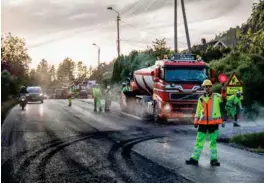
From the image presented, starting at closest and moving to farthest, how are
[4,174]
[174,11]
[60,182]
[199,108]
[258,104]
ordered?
[60,182]
[4,174]
[199,108]
[258,104]
[174,11]

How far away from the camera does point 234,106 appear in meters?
18.1

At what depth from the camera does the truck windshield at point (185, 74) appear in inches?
771

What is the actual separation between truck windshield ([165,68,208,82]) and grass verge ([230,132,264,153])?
4.42 metres

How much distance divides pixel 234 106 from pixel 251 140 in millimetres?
3159

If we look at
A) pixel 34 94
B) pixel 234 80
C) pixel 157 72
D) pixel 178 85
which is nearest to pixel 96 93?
pixel 157 72

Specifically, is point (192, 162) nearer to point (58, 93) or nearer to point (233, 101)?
point (233, 101)

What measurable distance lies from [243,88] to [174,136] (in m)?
2.79

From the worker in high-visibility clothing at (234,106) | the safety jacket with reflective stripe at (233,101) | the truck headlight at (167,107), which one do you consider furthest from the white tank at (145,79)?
the safety jacket with reflective stripe at (233,101)

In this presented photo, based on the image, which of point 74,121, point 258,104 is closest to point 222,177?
point 258,104

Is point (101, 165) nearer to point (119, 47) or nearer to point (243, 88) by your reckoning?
point (243, 88)

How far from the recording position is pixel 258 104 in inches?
698

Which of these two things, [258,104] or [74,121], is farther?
[74,121]

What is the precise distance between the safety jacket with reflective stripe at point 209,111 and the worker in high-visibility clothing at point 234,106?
→ 6.70m

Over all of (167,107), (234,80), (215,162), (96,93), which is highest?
(234,80)
